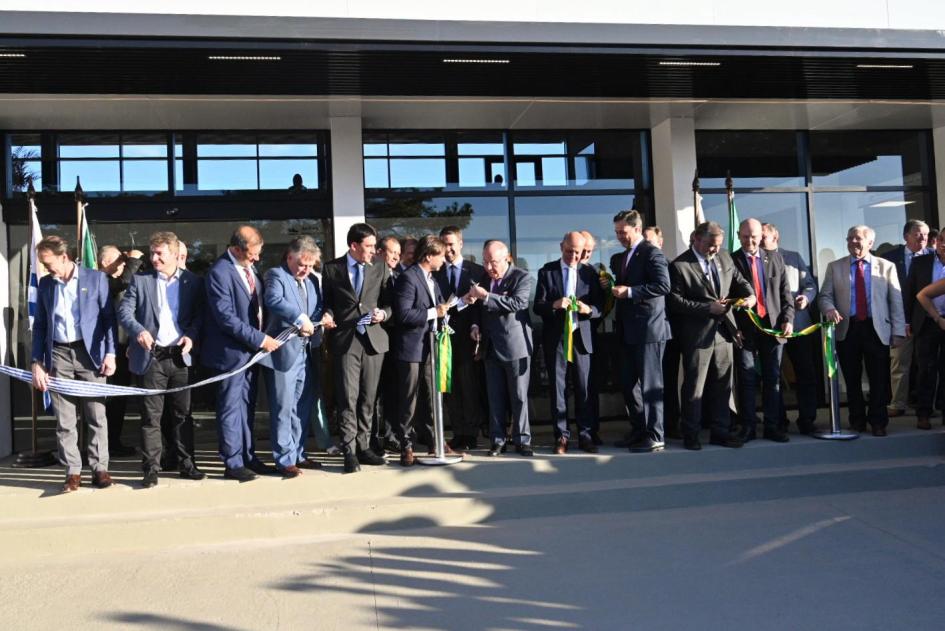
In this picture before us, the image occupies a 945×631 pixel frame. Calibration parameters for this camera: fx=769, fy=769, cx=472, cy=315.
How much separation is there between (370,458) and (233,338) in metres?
1.40

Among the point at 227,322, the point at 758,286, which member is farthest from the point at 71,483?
the point at 758,286

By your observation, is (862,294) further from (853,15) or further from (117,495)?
(117,495)

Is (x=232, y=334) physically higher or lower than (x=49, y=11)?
lower

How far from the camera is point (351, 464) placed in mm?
5836

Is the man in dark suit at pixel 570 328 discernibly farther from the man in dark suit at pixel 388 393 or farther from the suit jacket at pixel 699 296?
the man in dark suit at pixel 388 393

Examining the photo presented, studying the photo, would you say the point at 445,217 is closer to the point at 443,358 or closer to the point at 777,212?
Answer: the point at 443,358

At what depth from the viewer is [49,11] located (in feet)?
17.7

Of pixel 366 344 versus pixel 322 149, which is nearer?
pixel 366 344

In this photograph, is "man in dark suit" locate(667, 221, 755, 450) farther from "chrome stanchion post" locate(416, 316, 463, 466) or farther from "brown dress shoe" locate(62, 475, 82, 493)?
"brown dress shoe" locate(62, 475, 82, 493)

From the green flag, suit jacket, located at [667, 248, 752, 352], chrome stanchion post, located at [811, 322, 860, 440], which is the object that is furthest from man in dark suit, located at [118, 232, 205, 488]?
the green flag

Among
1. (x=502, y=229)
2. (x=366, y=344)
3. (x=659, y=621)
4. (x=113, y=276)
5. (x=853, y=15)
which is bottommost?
(x=659, y=621)

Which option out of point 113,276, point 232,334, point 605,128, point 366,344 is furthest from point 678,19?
point 113,276

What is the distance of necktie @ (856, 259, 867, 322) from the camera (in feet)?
22.1

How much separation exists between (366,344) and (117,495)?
207cm
